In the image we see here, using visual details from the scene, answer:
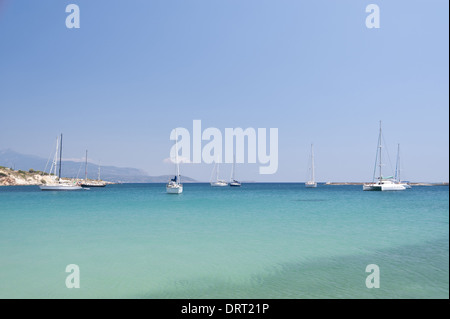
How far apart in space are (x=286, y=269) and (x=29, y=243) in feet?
37.3

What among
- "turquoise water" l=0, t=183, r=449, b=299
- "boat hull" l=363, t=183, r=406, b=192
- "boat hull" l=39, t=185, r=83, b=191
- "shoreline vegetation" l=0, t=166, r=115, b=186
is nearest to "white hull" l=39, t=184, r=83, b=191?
"boat hull" l=39, t=185, r=83, b=191

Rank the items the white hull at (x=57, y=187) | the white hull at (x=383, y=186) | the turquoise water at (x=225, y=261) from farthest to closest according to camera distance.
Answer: the white hull at (x=57, y=187) → the white hull at (x=383, y=186) → the turquoise water at (x=225, y=261)

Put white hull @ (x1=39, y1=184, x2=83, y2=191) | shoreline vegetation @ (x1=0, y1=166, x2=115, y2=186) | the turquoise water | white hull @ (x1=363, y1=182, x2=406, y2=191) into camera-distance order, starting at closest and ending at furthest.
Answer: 1. the turquoise water
2. white hull @ (x1=363, y1=182, x2=406, y2=191)
3. white hull @ (x1=39, y1=184, x2=83, y2=191)
4. shoreline vegetation @ (x1=0, y1=166, x2=115, y2=186)

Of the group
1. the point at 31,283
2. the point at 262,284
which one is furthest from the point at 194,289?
the point at 31,283

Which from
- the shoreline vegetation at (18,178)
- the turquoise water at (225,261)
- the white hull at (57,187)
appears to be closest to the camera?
the turquoise water at (225,261)

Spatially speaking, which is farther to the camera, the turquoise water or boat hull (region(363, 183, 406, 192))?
boat hull (region(363, 183, 406, 192))

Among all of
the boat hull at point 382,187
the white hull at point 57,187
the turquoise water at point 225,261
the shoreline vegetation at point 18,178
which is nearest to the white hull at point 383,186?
the boat hull at point 382,187

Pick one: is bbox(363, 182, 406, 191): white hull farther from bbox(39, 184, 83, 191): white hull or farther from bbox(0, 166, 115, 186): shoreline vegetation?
bbox(0, 166, 115, 186): shoreline vegetation

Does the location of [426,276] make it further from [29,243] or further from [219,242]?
[29,243]

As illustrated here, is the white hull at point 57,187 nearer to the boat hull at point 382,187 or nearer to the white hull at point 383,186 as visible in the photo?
the boat hull at point 382,187

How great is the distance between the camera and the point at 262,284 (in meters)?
7.89

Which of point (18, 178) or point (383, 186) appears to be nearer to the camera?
point (383, 186)

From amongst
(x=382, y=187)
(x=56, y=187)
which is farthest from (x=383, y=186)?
(x=56, y=187)

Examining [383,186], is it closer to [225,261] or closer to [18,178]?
[225,261]
